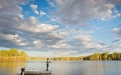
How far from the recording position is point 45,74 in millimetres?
44875

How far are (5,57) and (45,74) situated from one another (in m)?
167

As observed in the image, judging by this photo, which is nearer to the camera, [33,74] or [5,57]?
[33,74]

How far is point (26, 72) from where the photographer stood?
42.3 metres

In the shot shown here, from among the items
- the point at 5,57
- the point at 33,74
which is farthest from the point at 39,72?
the point at 5,57

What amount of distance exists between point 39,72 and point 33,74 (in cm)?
180

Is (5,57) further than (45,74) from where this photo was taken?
Yes

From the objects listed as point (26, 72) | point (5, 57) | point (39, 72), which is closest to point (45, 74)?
point (39, 72)

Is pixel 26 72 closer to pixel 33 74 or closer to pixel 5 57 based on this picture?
pixel 33 74

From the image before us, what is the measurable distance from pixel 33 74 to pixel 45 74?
375cm

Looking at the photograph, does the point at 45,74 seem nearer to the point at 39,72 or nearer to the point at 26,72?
the point at 39,72

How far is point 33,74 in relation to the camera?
43.2 meters

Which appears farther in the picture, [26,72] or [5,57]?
[5,57]

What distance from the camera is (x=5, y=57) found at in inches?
7731

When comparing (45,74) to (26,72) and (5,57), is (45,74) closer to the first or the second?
(26,72)
